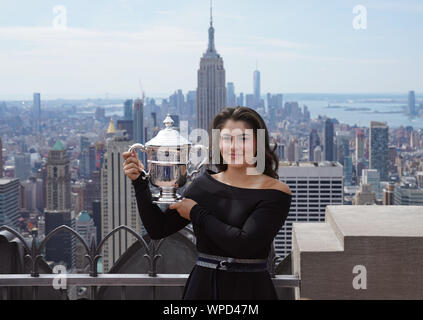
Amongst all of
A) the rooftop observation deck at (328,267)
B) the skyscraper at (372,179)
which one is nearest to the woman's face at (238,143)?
the rooftop observation deck at (328,267)

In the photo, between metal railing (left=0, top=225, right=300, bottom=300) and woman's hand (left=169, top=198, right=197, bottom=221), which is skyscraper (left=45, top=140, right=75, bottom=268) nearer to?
metal railing (left=0, top=225, right=300, bottom=300)

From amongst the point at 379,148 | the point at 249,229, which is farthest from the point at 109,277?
the point at 379,148

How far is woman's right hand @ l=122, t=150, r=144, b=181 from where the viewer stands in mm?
1399

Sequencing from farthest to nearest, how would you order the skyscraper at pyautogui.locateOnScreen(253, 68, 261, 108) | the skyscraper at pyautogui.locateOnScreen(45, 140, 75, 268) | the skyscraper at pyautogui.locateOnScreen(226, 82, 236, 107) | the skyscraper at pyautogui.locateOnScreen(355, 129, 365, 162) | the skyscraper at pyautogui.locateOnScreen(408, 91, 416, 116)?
the skyscraper at pyautogui.locateOnScreen(253, 68, 261, 108)
the skyscraper at pyautogui.locateOnScreen(226, 82, 236, 107)
the skyscraper at pyautogui.locateOnScreen(408, 91, 416, 116)
the skyscraper at pyautogui.locateOnScreen(355, 129, 365, 162)
the skyscraper at pyautogui.locateOnScreen(45, 140, 75, 268)

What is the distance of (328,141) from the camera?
164 feet

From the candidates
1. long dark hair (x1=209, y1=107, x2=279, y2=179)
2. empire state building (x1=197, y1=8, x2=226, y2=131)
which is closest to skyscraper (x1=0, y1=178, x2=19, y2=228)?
empire state building (x1=197, y1=8, x2=226, y2=131)

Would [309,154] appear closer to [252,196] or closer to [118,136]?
[118,136]

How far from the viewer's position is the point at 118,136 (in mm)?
37281

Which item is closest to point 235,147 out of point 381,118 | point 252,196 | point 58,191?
point 252,196

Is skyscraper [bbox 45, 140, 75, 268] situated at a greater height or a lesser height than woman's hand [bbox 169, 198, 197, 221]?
lesser

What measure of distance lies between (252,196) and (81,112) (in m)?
37.8

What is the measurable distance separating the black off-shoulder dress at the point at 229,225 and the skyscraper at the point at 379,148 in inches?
1572

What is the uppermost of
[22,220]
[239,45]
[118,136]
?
[239,45]

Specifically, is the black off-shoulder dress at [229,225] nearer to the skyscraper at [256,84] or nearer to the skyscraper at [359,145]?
the skyscraper at [359,145]
